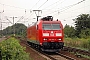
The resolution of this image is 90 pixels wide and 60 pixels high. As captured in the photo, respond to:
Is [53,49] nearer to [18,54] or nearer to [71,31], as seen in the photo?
[18,54]

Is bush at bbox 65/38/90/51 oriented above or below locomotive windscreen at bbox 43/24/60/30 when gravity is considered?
below

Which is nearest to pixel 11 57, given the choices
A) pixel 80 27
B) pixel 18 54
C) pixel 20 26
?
pixel 18 54

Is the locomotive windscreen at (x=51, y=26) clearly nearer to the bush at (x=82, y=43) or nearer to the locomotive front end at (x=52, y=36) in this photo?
the locomotive front end at (x=52, y=36)

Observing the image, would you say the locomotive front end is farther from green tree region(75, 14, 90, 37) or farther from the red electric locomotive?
green tree region(75, 14, 90, 37)

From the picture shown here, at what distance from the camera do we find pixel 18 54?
9203 millimetres

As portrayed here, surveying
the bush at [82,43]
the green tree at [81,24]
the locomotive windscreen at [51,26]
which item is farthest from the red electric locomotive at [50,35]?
the green tree at [81,24]

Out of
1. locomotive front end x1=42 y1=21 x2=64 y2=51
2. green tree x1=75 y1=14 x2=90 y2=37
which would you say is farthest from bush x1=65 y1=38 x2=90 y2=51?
green tree x1=75 y1=14 x2=90 y2=37

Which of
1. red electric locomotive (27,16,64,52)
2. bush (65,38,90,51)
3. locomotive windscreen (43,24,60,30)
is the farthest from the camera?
bush (65,38,90,51)

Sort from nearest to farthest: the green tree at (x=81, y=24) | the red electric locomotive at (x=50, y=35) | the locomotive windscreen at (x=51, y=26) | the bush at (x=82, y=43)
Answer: the red electric locomotive at (x=50, y=35)
the locomotive windscreen at (x=51, y=26)
the bush at (x=82, y=43)
the green tree at (x=81, y=24)

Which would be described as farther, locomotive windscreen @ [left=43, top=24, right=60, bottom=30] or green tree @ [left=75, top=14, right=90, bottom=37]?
green tree @ [left=75, top=14, right=90, bottom=37]

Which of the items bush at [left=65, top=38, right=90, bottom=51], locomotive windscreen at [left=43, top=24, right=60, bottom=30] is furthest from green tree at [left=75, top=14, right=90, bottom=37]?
locomotive windscreen at [left=43, top=24, right=60, bottom=30]

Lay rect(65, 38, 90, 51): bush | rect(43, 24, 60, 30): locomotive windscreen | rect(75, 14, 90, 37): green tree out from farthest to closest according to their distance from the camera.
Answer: rect(75, 14, 90, 37): green tree → rect(65, 38, 90, 51): bush → rect(43, 24, 60, 30): locomotive windscreen

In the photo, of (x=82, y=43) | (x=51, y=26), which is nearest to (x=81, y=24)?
(x=82, y=43)

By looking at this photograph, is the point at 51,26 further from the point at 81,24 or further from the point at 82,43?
the point at 81,24
